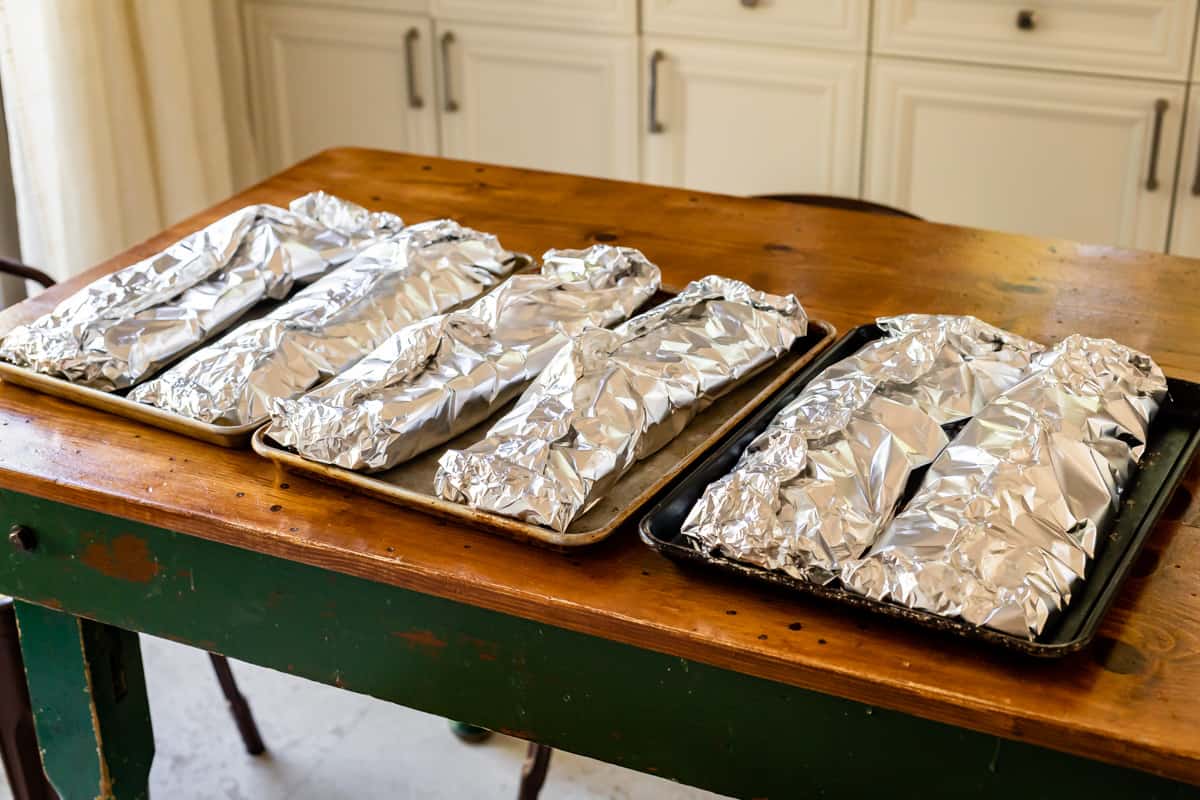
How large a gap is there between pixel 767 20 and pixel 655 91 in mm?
242

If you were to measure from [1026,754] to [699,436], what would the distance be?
0.37m

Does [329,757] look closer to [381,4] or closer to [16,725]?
[16,725]

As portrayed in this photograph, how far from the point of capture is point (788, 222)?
154cm

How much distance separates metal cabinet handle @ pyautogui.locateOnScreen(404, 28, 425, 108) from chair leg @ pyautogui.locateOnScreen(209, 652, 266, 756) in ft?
4.24

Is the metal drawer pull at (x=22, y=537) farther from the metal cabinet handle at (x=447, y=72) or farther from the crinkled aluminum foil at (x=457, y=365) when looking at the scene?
the metal cabinet handle at (x=447, y=72)

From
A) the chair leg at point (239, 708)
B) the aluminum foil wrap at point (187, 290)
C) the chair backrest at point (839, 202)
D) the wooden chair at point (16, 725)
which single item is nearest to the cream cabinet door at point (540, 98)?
the chair backrest at point (839, 202)

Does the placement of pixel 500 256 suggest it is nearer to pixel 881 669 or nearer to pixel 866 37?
pixel 881 669

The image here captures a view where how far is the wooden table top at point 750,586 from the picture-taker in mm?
807

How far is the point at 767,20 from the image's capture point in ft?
7.61

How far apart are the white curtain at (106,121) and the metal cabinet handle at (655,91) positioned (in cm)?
85

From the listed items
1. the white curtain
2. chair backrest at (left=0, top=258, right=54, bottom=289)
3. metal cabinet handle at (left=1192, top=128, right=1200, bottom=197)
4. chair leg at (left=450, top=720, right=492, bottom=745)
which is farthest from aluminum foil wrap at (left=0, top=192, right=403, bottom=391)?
metal cabinet handle at (left=1192, top=128, right=1200, bottom=197)

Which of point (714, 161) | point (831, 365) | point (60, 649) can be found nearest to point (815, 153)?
point (714, 161)

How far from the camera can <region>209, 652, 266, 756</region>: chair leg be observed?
172 centimetres

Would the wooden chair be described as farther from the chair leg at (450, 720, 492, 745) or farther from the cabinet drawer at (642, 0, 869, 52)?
the cabinet drawer at (642, 0, 869, 52)
